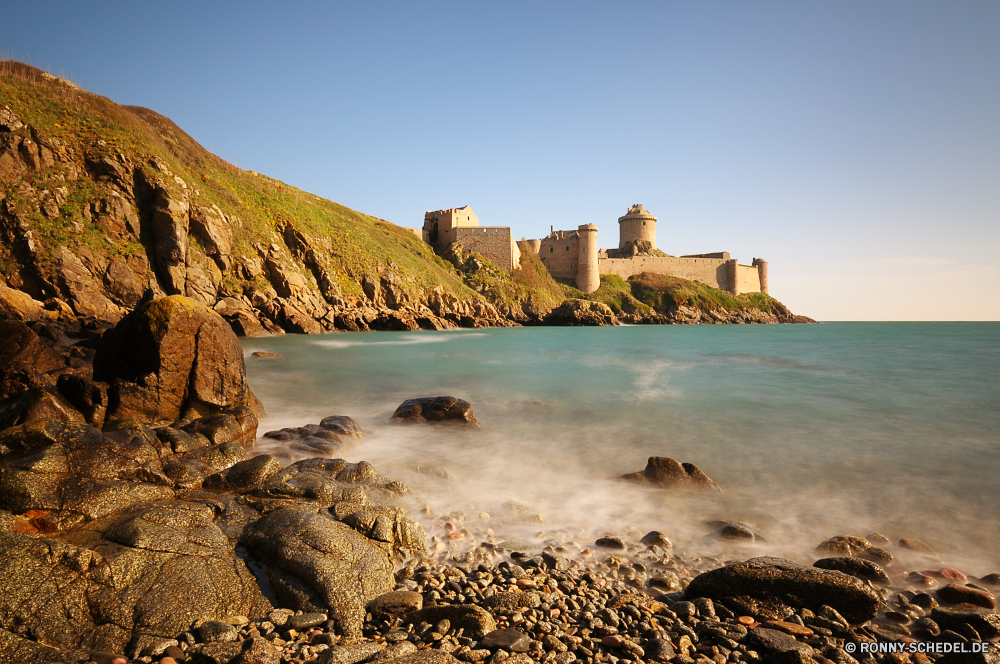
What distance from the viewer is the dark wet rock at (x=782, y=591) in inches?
146

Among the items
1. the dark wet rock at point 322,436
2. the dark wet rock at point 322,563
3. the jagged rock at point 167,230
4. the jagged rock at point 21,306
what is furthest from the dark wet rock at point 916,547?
the jagged rock at point 167,230

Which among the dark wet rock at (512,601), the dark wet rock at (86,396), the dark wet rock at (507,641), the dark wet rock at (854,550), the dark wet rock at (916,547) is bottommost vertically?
the dark wet rock at (916,547)

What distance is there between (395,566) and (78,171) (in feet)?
124

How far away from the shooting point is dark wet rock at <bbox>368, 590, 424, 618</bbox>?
3.45 meters

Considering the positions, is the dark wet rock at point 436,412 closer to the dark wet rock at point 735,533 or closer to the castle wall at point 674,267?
the dark wet rock at point 735,533

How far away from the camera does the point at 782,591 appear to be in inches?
151

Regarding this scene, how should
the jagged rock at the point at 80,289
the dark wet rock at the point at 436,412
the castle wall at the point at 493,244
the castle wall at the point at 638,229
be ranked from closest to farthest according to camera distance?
the dark wet rock at the point at 436,412 → the jagged rock at the point at 80,289 → the castle wall at the point at 493,244 → the castle wall at the point at 638,229

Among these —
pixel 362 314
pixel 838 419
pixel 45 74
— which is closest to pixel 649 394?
pixel 838 419

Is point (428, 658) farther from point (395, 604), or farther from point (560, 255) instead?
point (560, 255)

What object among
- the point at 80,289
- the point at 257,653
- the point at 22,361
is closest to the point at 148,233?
the point at 80,289

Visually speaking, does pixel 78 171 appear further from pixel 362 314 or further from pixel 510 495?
pixel 510 495

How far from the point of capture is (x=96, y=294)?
2600 cm

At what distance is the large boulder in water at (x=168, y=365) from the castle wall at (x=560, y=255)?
72098 mm

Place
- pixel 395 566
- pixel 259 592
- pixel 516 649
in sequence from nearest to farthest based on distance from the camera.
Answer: pixel 516 649, pixel 259 592, pixel 395 566
